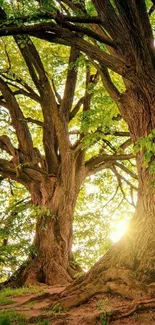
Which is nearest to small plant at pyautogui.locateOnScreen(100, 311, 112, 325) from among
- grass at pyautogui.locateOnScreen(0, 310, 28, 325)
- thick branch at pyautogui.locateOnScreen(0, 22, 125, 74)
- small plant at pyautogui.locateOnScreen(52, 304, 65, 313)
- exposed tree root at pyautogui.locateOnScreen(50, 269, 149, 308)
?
exposed tree root at pyautogui.locateOnScreen(50, 269, 149, 308)

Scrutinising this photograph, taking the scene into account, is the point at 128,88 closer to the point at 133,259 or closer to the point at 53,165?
the point at 133,259

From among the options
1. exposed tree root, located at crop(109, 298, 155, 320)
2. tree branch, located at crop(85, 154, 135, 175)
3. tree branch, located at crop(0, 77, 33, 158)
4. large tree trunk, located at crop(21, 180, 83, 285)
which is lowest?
exposed tree root, located at crop(109, 298, 155, 320)

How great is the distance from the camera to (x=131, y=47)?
5.86 m

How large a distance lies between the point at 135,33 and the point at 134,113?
1413mm

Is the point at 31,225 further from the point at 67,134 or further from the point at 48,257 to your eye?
the point at 67,134

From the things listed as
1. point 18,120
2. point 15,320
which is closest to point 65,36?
point 15,320

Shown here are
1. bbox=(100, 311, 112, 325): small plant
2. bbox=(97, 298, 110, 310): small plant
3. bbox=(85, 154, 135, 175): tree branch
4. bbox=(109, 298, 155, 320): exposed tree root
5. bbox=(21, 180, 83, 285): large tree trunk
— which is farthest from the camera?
bbox=(85, 154, 135, 175): tree branch

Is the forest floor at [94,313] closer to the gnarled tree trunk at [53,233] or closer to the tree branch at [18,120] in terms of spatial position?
the gnarled tree trunk at [53,233]

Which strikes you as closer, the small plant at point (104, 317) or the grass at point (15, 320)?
the small plant at point (104, 317)

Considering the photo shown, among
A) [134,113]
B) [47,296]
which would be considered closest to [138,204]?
[134,113]

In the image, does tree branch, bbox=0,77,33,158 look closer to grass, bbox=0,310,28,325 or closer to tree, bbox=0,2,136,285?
tree, bbox=0,2,136,285

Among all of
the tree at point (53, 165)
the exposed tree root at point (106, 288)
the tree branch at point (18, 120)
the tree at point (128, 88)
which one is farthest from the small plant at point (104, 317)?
the tree branch at point (18, 120)

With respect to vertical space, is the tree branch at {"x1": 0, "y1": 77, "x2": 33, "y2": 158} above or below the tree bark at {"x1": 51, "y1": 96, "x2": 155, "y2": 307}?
above

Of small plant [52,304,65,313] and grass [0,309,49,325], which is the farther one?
small plant [52,304,65,313]
